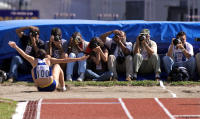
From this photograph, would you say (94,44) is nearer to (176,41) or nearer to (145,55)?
(145,55)

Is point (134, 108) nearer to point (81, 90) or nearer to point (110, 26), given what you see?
point (81, 90)

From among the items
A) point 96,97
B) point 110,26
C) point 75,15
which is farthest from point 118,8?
point 96,97

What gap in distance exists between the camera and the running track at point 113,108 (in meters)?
7.97

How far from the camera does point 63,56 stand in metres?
11.9

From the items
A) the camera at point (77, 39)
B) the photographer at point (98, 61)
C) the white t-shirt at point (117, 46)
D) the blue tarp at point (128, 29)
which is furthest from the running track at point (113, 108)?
the blue tarp at point (128, 29)

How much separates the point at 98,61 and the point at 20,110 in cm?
379

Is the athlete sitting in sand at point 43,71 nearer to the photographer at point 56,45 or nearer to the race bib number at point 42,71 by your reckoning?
the race bib number at point 42,71

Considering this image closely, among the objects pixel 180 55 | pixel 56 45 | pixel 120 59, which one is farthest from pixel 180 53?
pixel 56 45

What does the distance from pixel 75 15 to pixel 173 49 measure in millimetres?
9681

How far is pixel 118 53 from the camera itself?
1204cm

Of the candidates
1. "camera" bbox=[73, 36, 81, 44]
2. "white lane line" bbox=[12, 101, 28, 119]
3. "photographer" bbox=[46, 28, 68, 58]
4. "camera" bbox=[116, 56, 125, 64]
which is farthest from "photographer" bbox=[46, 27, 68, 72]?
"white lane line" bbox=[12, 101, 28, 119]

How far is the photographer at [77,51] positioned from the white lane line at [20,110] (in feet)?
10.0

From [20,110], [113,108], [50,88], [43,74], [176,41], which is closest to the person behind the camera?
[20,110]

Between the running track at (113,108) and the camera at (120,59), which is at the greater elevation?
the camera at (120,59)
